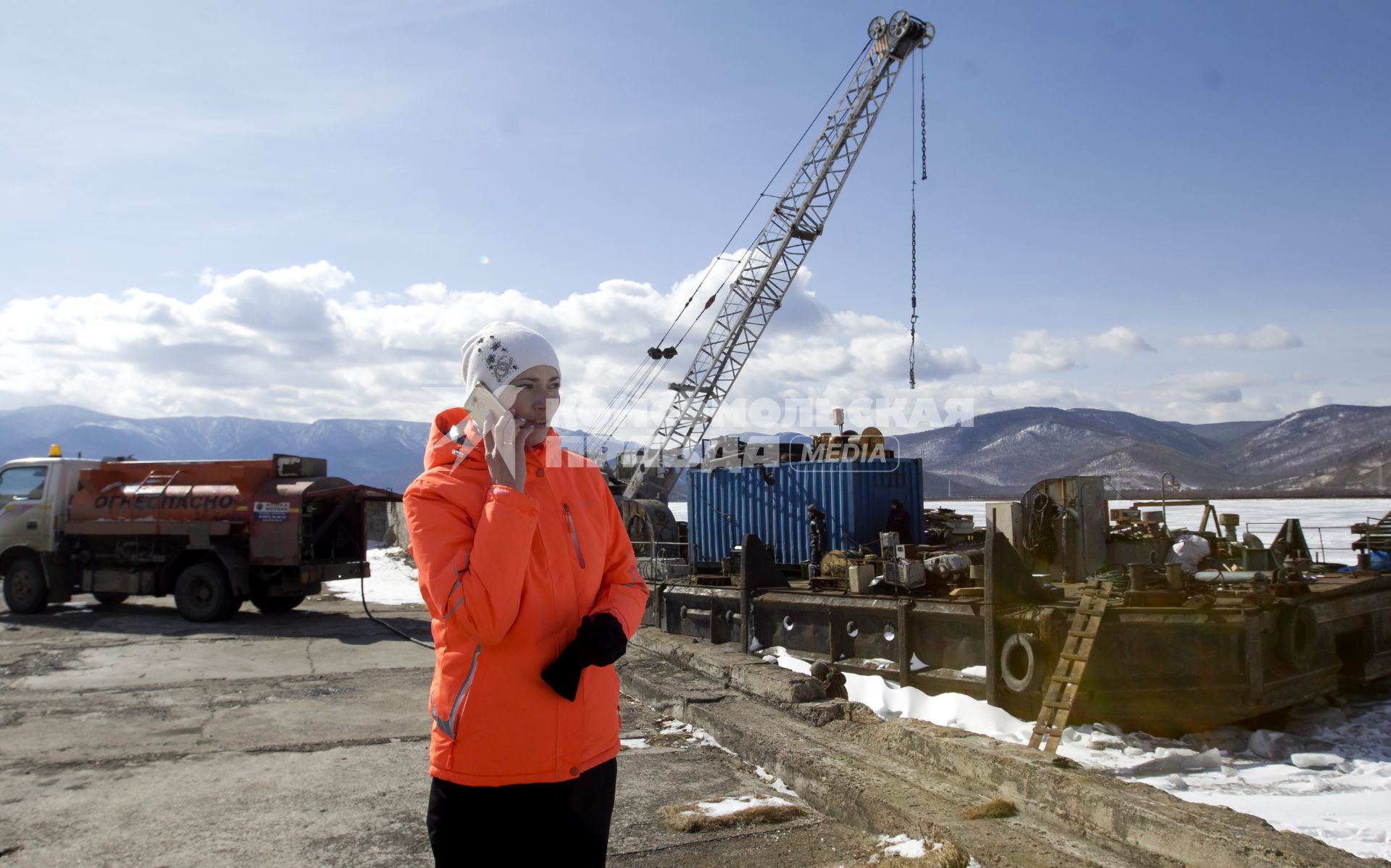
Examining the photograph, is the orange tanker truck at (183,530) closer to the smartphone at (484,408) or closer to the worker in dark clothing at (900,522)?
the worker in dark clothing at (900,522)

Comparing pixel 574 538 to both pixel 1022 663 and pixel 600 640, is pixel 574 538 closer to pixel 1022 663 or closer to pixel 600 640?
pixel 600 640

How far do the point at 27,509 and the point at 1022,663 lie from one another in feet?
51.2

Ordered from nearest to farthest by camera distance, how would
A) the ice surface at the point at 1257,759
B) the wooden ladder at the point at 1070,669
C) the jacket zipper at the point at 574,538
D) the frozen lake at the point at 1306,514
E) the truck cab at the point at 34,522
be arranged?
the jacket zipper at the point at 574,538
the ice surface at the point at 1257,759
the wooden ladder at the point at 1070,669
the truck cab at the point at 34,522
the frozen lake at the point at 1306,514

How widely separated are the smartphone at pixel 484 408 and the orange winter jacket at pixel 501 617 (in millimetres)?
102

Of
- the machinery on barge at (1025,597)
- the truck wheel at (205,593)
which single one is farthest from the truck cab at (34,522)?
the machinery on barge at (1025,597)

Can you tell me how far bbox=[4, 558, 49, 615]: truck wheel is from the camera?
15.4 m

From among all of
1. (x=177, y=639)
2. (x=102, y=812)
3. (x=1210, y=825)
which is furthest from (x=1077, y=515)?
(x=177, y=639)

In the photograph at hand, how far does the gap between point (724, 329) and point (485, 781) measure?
35.2 m

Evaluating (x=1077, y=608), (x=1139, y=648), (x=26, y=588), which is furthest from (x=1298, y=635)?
(x=26, y=588)

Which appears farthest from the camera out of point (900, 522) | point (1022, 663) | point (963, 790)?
point (900, 522)

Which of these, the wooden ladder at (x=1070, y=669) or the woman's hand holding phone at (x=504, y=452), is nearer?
the woman's hand holding phone at (x=504, y=452)

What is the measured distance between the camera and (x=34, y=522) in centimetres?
1543

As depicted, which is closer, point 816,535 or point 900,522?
point 900,522

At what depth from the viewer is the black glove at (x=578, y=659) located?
2.48 m
